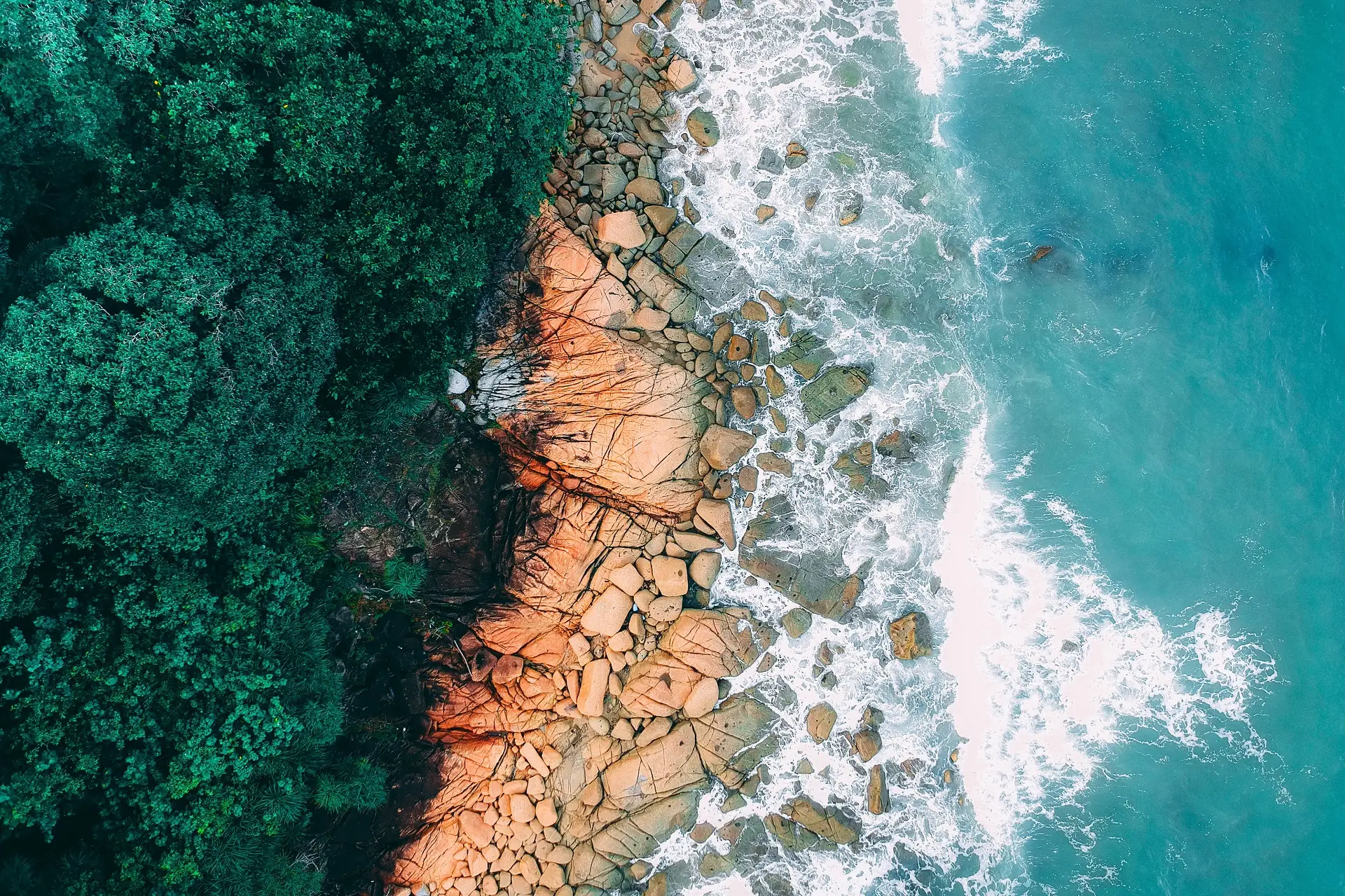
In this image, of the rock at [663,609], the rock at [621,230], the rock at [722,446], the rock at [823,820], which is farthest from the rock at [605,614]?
the rock at [621,230]

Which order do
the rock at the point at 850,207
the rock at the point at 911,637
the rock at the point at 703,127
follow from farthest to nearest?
the rock at the point at 850,207 < the rock at the point at 911,637 < the rock at the point at 703,127

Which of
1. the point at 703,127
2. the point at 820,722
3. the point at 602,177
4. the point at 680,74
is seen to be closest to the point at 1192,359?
the point at 820,722

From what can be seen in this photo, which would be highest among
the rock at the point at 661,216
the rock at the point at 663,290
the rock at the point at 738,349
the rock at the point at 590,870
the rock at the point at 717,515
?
the rock at the point at 661,216

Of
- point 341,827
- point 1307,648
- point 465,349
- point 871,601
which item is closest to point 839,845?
point 871,601

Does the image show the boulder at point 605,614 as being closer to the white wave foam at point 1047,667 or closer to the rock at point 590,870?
the rock at point 590,870

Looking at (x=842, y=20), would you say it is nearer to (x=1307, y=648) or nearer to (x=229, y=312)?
(x=229, y=312)
